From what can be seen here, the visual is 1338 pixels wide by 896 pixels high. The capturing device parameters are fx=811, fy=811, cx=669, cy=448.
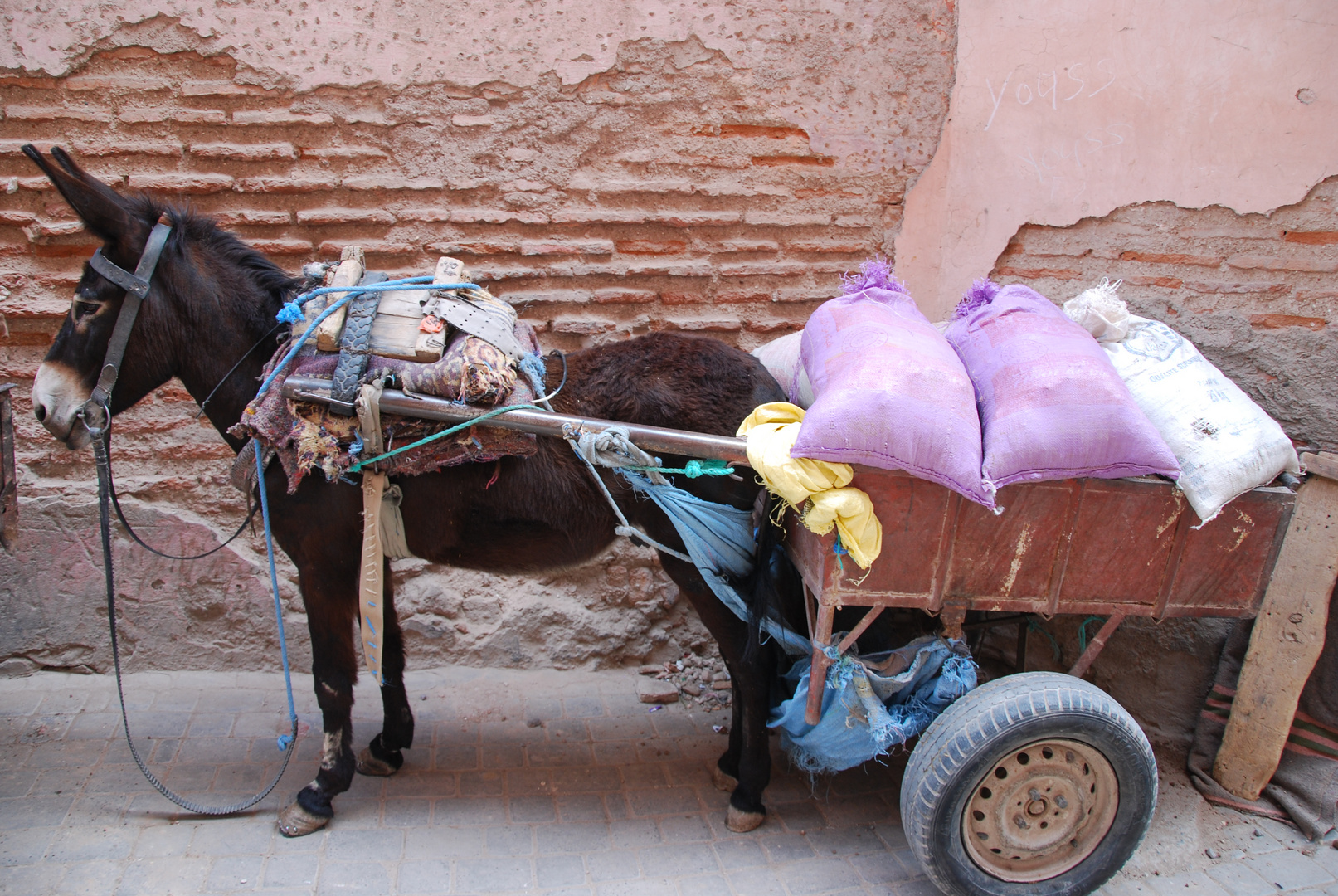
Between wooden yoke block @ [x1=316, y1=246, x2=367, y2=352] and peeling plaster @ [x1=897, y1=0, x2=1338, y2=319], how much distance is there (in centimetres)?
241

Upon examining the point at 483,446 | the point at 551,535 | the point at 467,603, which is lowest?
the point at 467,603

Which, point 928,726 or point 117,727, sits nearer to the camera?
point 928,726

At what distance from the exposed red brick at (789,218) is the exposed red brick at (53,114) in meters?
2.68

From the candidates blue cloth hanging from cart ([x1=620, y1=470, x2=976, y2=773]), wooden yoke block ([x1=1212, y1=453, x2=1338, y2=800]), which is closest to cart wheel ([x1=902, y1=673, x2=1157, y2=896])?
blue cloth hanging from cart ([x1=620, y1=470, x2=976, y2=773])

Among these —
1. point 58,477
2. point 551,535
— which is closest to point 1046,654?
point 551,535

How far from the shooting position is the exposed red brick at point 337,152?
3391mm

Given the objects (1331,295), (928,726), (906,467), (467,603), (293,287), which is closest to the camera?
(906,467)

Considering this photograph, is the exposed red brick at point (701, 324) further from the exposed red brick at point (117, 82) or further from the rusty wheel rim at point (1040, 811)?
the exposed red brick at point (117, 82)

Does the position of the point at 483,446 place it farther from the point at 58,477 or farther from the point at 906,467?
the point at 58,477

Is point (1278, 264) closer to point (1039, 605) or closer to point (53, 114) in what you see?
point (1039, 605)

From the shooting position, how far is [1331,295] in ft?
11.4

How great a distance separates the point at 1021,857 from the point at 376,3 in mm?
3853

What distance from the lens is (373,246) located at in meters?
3.48

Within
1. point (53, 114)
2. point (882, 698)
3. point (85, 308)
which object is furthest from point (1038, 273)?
point (53, 114)
